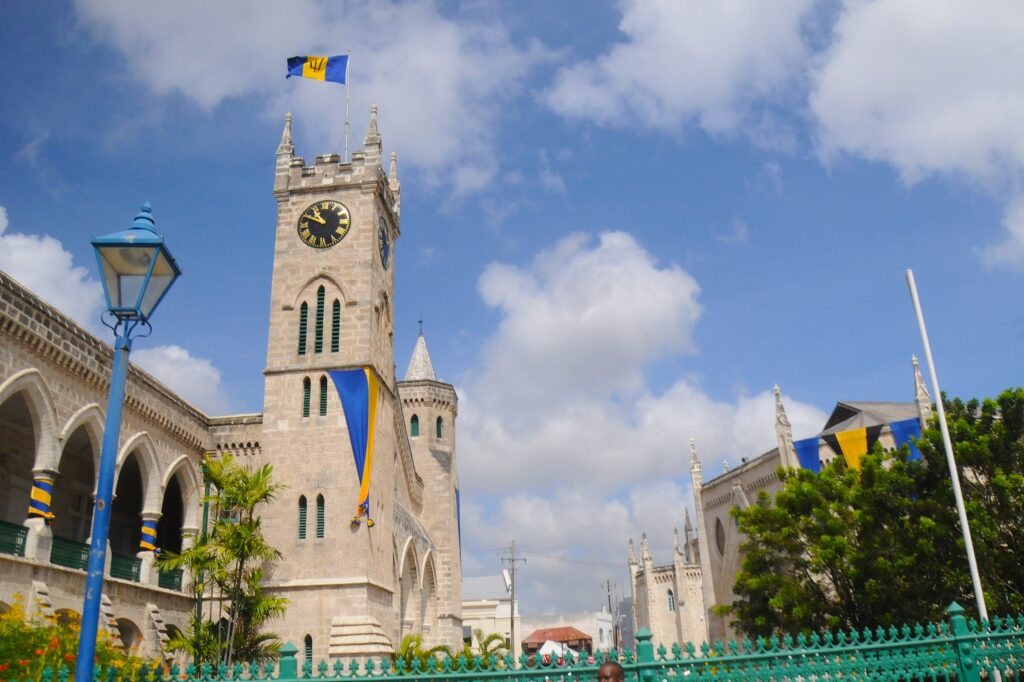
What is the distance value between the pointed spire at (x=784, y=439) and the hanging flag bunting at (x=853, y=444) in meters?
A: 2.62

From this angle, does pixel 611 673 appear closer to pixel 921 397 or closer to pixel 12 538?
pixel 12 538

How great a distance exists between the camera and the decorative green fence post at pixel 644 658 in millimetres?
7863

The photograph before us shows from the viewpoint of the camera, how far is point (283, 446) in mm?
25750

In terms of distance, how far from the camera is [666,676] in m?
7.94

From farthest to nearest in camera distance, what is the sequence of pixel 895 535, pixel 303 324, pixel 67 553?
pixel 303 324
pixel 895 535
pixel 67 553

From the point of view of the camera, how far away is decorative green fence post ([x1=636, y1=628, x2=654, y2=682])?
25.8 ft

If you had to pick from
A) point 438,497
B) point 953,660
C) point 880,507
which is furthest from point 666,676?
point 438,497

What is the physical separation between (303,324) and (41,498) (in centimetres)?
1068

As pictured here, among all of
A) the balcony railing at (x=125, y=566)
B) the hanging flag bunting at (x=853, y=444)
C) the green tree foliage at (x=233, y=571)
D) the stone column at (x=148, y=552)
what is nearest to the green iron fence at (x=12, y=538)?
the green tree foliage at (x=233, y=571)

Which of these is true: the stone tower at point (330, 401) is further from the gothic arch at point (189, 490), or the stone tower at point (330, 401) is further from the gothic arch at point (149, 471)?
the gothic arch at point (149, 471)

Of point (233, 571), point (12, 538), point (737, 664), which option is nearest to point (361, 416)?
point (233, 571)

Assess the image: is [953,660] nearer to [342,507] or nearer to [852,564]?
→ [852,564]

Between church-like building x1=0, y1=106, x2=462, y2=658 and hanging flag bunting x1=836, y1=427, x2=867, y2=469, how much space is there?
20.6 metres

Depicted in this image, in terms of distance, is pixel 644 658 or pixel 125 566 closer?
pixel 644 658
